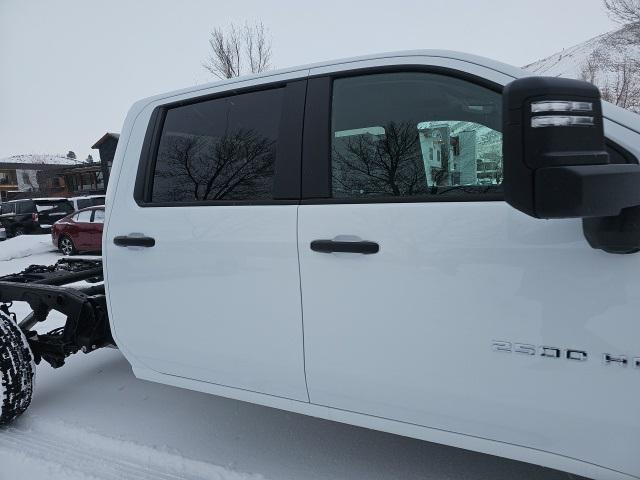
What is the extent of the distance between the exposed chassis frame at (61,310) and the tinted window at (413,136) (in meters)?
2.00

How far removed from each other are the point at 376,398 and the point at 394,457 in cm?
79

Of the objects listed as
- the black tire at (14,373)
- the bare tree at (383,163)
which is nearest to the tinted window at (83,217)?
the black tire at (14,373)

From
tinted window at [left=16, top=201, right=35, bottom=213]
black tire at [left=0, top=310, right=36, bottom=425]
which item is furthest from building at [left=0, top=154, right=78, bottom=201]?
black tire at [left=0, top=310, right=36, bottom=425]

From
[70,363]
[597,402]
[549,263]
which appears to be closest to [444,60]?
[549,263]

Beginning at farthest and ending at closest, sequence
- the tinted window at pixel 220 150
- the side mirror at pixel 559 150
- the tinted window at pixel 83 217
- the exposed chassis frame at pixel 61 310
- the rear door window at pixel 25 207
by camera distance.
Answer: the rear door window at pixel 25 207
the tinted window at pixel 83 217
the exposed chassis frame at pixel 61 310
the tinted window at pixel 220 150
the side mirror at pixel 559 150

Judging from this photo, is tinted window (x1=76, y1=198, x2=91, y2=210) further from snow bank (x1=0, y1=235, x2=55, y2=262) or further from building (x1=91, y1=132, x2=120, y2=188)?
building (x1=91, y1=132, x2=120, y2=188)

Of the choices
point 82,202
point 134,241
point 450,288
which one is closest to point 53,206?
point 82,202

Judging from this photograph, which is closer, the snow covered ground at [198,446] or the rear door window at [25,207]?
the snow covered ground at [198,446]

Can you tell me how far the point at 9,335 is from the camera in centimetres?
293

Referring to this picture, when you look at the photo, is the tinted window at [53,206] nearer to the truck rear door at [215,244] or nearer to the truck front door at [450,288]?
the truck rear door at [215,244]

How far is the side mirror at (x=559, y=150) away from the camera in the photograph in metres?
1.09

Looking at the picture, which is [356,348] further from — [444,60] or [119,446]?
[119,446]

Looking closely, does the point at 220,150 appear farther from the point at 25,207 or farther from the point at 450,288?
the point at 25,207

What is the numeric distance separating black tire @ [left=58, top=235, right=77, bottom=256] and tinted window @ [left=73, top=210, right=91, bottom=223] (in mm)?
623
